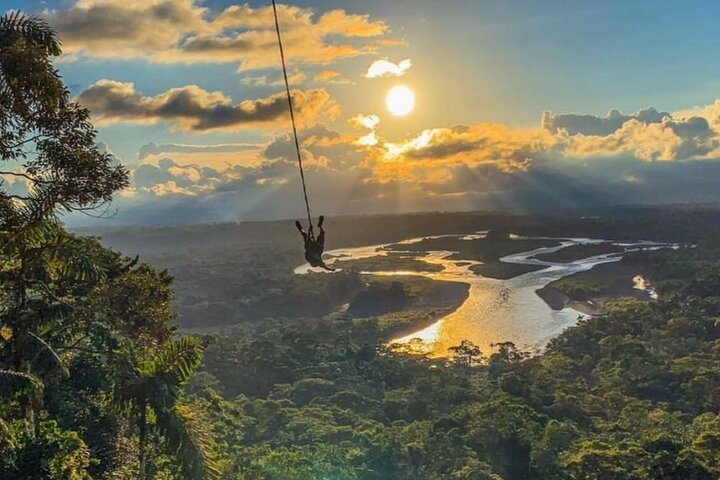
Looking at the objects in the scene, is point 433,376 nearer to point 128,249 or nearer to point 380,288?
point 380,288

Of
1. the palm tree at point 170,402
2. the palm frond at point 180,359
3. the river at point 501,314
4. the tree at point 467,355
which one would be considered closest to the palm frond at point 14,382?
the palm tree at point 170,402

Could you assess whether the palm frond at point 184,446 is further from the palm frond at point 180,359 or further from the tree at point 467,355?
the tree at point 467,355

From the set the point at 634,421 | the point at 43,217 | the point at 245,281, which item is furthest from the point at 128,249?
the point at 43,217

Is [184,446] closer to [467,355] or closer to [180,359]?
[180,359]

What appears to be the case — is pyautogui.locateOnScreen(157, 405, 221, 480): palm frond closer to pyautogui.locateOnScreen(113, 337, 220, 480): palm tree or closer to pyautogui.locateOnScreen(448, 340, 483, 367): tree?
pyautogui.locateOnScreen(113, 337, 220, 480): palm tree

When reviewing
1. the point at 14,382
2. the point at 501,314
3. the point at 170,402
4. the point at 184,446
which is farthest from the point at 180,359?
the point at 501,314

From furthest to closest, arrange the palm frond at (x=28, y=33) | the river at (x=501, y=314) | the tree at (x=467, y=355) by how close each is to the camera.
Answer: the river at (x=501, y=314), the tree at (x=467, y=355), the palm frond at (x=28, y=33)
